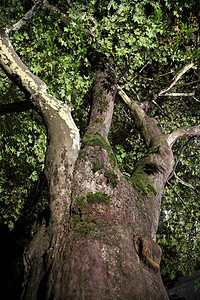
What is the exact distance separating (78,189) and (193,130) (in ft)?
12.7

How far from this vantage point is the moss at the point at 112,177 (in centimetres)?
251

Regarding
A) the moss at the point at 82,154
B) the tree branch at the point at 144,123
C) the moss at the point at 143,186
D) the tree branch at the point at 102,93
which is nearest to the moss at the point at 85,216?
the moss at the point at 82,154

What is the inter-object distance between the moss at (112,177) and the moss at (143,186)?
1.53 ft

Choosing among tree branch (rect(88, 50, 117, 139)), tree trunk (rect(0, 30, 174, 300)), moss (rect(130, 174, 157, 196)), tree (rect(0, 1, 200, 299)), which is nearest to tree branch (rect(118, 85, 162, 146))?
tree branch (rect(88, 50, 117, 139))

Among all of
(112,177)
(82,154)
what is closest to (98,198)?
(112,177)

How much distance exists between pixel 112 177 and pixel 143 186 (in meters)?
0.75

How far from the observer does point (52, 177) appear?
247 cm

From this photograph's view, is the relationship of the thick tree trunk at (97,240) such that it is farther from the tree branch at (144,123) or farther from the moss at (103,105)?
the tree branch at (144,123)

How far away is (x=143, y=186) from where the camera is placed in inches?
120

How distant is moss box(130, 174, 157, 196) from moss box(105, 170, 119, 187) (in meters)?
0.47

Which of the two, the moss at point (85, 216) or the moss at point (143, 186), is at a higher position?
the moss at point (143, 186)

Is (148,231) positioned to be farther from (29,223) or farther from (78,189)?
(29,223)

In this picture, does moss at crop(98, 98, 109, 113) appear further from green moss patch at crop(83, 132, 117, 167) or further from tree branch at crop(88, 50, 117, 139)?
green moss patch at crop(83, 132, 117, 167)

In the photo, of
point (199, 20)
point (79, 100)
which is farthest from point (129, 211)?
point (199, 20)
